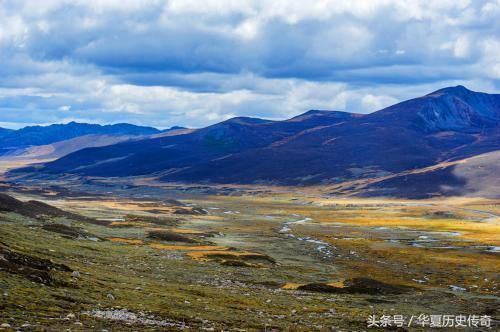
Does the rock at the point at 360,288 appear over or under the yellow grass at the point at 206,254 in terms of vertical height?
under

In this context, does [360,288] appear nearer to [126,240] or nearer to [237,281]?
[237,281]

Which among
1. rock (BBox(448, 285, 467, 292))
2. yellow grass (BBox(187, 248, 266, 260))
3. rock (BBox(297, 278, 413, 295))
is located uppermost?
yellow grass (BBox(187, 248, 266, 260))

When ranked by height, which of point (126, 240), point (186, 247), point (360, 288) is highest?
point (126, 240)

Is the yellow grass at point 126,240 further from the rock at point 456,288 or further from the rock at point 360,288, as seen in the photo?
the rock at point 456,288

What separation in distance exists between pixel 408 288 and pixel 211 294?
27.0 meters

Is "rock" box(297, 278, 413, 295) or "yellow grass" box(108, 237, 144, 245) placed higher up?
"yellow grass" box(108, 237, 144, 245)

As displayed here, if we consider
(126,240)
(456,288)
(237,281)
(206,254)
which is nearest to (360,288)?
(237,281)

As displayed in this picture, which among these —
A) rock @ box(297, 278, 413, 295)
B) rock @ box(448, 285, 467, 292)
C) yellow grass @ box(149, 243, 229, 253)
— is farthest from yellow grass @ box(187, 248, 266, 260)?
rock @ box(448, 285, 467, 292)

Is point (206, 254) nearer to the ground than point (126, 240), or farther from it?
nearer to the ground

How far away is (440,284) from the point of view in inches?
2768

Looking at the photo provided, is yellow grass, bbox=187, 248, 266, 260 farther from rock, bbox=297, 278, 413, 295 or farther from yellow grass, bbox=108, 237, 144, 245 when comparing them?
rock, bbox=297, 278, 413, 295

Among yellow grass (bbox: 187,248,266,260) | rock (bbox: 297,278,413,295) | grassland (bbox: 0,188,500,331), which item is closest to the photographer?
grassland (bbox: 0,188,500,331)

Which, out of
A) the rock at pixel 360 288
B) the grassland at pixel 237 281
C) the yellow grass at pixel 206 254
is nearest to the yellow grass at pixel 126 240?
the grassland at pixel 237 281

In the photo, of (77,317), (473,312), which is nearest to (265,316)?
(77,317)
